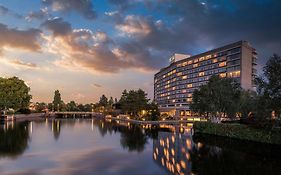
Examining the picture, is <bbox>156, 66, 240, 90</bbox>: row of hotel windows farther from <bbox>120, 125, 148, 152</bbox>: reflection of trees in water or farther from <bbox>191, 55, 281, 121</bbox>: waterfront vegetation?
<bbox>120, 125, 148, 152</bbox>: reflection of trees in water

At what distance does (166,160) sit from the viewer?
2619cm

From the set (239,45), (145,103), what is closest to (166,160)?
(145,103)

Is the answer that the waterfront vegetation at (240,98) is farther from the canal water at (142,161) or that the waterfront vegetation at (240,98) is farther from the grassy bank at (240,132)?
the canal water at (142,161)

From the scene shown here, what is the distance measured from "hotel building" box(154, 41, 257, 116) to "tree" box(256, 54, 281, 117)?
85.4 meters

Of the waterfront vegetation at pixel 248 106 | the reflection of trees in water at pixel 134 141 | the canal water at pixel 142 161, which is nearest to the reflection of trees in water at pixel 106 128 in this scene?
the reflection of trees in water at pixel 134 141

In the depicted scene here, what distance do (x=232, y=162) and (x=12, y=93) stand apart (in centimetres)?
11541

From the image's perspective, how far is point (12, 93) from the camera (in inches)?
4771

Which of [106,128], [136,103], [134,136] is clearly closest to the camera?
[134,136]

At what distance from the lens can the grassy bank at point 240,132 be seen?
3884cm

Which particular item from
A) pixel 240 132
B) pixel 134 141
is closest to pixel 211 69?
pixel 240 132

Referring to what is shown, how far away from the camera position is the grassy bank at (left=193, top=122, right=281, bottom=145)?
3884 centimetres

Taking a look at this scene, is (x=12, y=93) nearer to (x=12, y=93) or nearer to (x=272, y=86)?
(x=12, y=93)

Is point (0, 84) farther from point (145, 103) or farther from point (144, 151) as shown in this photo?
point (144, 151)

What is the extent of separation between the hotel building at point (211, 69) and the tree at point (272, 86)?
85.4m
